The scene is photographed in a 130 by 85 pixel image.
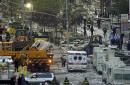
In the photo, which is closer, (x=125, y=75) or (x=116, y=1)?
(x=125, y=75)

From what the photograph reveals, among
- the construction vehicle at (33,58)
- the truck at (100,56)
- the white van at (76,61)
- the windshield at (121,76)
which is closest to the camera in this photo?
the windshield at (121,76)

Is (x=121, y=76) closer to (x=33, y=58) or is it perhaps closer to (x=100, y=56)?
(x=100, y=56)

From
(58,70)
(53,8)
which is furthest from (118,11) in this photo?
(58,70)

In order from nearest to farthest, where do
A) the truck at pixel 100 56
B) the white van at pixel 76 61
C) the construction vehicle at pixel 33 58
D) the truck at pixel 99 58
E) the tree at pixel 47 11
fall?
the truck at pixel 100 56, the construction vehicle at pixel 33 58, the truck at pixel 99 58, the white van at pixel 76 61, the tree at pixel 47 11

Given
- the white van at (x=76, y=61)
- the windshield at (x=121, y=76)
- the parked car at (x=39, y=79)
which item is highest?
the windshield at (x=121, y=76)

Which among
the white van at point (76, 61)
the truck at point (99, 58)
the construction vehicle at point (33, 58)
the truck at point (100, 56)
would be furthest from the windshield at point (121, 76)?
the white van at point (76, 61)

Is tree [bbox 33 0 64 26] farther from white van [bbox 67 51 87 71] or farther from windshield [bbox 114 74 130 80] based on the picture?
windshield [bbox 114 74 130 80]

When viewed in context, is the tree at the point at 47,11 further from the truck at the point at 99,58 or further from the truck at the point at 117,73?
the truck at the point at 117,73

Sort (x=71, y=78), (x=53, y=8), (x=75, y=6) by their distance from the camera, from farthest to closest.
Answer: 1. (x=75, y=6)
2. (x=53, y=8)
3. (x=71, y=78)

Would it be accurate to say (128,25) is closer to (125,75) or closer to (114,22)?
(114,22)

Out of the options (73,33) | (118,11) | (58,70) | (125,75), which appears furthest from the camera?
(118,11)

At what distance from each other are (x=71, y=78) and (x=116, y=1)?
1801 inches

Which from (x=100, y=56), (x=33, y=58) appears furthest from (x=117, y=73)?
(x=33, y=58)

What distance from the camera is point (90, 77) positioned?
39.8 meters
